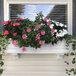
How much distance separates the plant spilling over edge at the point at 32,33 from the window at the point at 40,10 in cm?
52

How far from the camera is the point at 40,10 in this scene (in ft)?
9.39

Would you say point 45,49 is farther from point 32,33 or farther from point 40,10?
point 40,10

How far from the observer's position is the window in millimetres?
2840

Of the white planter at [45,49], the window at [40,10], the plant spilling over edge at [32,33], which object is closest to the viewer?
the plant spilling over edge at [32,33]

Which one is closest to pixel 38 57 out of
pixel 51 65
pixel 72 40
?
pixel 51 65

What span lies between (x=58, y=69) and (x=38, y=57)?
38 centimetres

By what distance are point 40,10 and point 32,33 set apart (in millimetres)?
796

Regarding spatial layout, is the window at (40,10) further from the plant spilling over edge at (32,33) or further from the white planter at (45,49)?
the white planter at (45,49)

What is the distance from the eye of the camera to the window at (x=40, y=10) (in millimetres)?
2840

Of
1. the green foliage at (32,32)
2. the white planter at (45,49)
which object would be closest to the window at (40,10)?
the green foliage at (32,32)

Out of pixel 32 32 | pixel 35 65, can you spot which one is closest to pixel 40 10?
pixel 32 32

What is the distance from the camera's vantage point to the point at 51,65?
8.67ft

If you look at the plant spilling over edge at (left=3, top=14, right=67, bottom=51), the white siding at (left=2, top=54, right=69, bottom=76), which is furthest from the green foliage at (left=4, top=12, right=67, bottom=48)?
the white siding at (left=2, top=54, right=69, bottom=76)

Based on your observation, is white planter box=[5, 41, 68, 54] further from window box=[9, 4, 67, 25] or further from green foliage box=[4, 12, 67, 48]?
window box=[9, 4, 67, 25]
